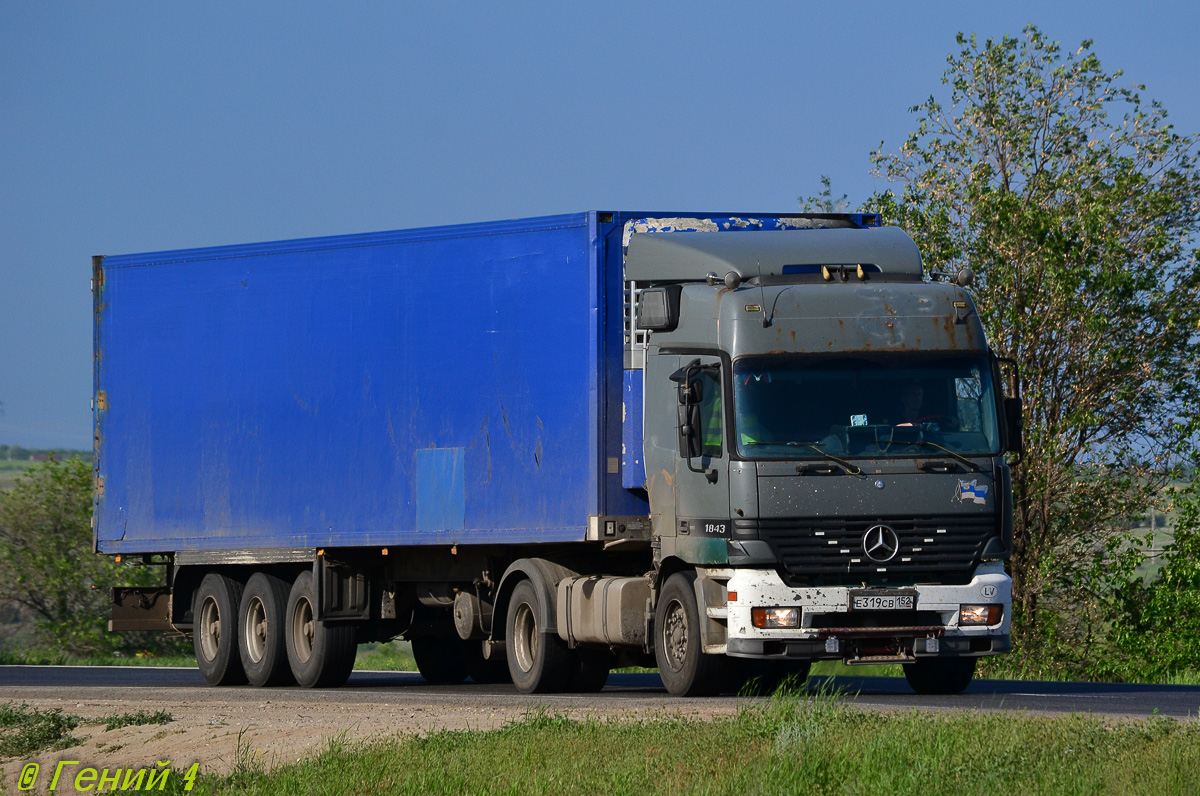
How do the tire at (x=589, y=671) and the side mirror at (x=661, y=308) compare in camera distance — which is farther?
the tire at (x=589, y=671)

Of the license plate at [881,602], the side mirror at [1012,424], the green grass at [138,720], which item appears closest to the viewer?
the green grass at [138,720]

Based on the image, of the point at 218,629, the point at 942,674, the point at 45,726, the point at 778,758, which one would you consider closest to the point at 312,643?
the point at 218,629

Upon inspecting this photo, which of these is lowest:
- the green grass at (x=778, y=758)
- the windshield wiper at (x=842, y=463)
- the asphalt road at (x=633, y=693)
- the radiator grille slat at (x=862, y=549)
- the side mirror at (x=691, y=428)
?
the asphalt road at (x=633, y=693)

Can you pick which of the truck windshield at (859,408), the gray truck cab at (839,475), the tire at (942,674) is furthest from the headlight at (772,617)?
the tire at (942,674)

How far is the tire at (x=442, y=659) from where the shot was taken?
77.0ft

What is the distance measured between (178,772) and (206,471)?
30.4 feet

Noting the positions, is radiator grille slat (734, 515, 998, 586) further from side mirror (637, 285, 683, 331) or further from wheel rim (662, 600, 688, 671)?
side mirror (637, 285, 683, 331)

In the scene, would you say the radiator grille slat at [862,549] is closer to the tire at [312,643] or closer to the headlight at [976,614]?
the headlight at [976,614]

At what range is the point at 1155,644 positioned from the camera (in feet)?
86.2

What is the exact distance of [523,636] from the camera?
18.7 metres

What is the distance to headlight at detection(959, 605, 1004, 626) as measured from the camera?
1576cm

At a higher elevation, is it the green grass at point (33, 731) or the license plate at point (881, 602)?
the license plate at point (881, 602)

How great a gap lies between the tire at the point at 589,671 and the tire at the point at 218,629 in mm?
5372

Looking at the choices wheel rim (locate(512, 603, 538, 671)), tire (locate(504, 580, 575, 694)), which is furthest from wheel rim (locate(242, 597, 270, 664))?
wheel rim (locate(512, 603, 538, 671))
